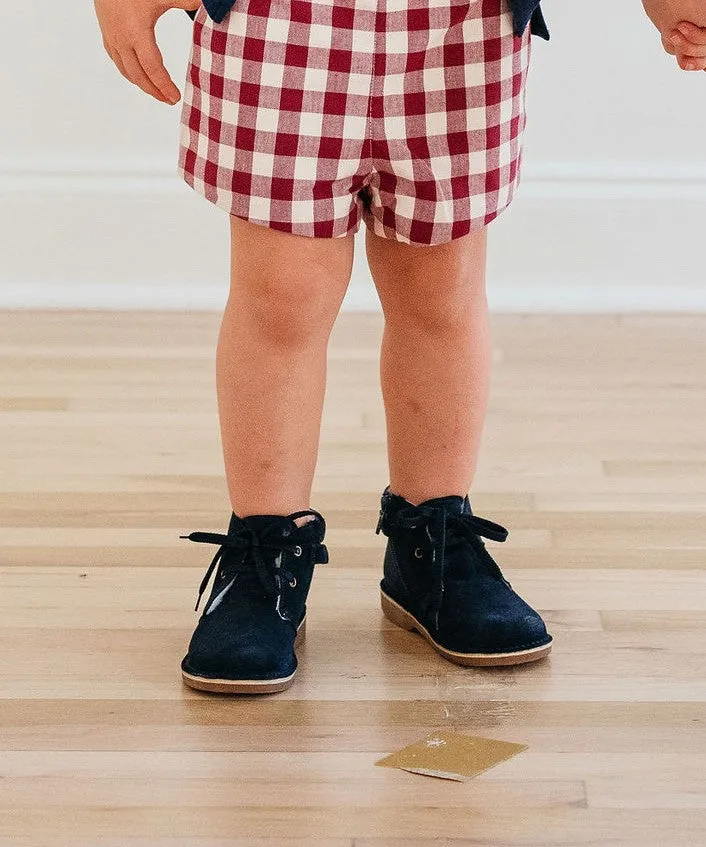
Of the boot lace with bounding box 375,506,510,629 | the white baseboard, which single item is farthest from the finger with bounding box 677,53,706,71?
the white baseboard

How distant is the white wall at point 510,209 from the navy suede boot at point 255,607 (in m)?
0.98

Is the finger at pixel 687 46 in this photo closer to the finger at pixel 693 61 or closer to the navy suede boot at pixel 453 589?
the finger at pixel 693 61

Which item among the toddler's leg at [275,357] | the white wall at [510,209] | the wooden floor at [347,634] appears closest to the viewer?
the wooden floor at [347,634]

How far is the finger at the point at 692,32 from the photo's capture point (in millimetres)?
829

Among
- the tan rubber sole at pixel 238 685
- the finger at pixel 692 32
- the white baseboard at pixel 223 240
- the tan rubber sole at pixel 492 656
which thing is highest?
the finger at pixel 692 32

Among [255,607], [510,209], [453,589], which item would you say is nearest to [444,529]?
[453,589]

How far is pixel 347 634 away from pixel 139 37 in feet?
1.50

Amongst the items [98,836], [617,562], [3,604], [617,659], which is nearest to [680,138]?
[617,562]

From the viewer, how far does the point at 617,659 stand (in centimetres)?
93

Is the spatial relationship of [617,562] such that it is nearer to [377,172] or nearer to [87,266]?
[377,172]

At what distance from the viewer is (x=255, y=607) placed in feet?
2.95

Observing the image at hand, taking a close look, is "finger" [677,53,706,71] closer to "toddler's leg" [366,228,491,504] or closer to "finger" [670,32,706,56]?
"finger" [670,32,706,56]

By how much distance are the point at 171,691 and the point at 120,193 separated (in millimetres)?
1138

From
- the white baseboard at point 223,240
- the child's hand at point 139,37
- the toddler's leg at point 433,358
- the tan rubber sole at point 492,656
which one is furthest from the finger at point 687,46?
the white baseboard at point 223,240
